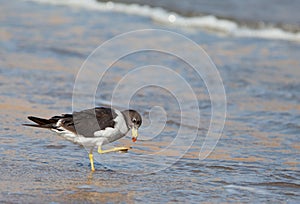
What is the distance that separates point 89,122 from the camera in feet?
19.2

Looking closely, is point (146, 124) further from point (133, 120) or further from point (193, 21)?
point (193, 21)

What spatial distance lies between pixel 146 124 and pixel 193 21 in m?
7.31

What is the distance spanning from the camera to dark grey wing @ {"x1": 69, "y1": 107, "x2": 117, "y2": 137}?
19.0 ft

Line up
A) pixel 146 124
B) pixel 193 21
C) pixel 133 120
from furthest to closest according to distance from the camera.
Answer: pixel 193 21 < pixel 146 124 < pixel 133 120

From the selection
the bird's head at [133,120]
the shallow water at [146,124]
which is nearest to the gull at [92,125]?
the bird's head at [133,120]

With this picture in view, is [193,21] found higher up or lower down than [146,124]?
higher up

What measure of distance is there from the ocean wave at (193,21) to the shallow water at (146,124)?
0.73 meters

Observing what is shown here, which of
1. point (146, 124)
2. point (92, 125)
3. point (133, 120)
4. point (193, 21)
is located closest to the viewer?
point (92, 125)

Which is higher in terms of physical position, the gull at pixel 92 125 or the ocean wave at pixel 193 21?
the ocean wave at pixel 193 21

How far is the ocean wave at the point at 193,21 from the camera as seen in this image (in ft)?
45.4

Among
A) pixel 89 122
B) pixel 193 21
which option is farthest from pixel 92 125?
pixel 193 21

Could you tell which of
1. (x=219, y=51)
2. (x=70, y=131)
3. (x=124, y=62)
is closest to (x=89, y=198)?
(x=70, y=131)

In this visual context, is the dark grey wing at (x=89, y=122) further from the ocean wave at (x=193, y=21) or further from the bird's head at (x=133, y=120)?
the ocean wave at (x=193, y=21)

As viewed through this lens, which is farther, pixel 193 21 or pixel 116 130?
pixel 193 21
